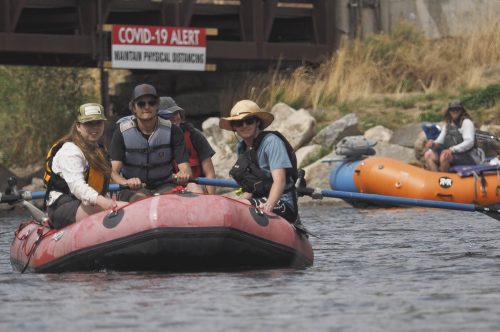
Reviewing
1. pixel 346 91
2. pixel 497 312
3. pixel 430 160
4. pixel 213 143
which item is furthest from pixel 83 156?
pixel 346 91

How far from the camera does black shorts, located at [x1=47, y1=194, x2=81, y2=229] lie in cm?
1236

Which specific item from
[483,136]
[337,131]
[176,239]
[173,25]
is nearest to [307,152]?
[337,131]

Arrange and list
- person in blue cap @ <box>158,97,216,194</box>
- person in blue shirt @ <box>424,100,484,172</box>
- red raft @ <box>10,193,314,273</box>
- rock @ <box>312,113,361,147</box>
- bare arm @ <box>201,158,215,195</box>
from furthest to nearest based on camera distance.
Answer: rock @ <box>312,113,361,147</box> → person in blue shirt @ <box>424,100,484,172</box> → bare arm @ <box>201,158,215,195</box> → person in blue cap @ <box>158,97,216,194</box> → red raft @ <box>10,193,314,273</box>

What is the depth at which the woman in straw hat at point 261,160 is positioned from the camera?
12.3 m

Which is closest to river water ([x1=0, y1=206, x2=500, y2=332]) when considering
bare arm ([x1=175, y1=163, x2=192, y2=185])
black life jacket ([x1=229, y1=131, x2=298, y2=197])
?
black life jacket ([x1=229, y1=131, x2=298, y2=197])

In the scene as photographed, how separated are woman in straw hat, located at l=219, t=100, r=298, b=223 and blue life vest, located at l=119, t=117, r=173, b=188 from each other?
1.75 ft

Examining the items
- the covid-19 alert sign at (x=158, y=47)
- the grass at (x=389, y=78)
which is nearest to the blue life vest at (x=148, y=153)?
the grass at (x=389, y=78)

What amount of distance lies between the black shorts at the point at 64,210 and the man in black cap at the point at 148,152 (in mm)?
494

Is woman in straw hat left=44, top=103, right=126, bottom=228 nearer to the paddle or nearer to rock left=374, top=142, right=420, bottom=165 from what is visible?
the paddle

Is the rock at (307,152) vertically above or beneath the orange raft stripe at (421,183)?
above

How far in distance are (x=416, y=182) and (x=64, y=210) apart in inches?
362

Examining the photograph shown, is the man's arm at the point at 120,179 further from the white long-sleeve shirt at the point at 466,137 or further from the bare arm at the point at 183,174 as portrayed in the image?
the white long-sleeve shirt at the point at 466,137

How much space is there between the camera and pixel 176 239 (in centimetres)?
1165

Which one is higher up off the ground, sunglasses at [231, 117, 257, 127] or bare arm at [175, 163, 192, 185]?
sunglasses at [231, 117, 257, 127]
